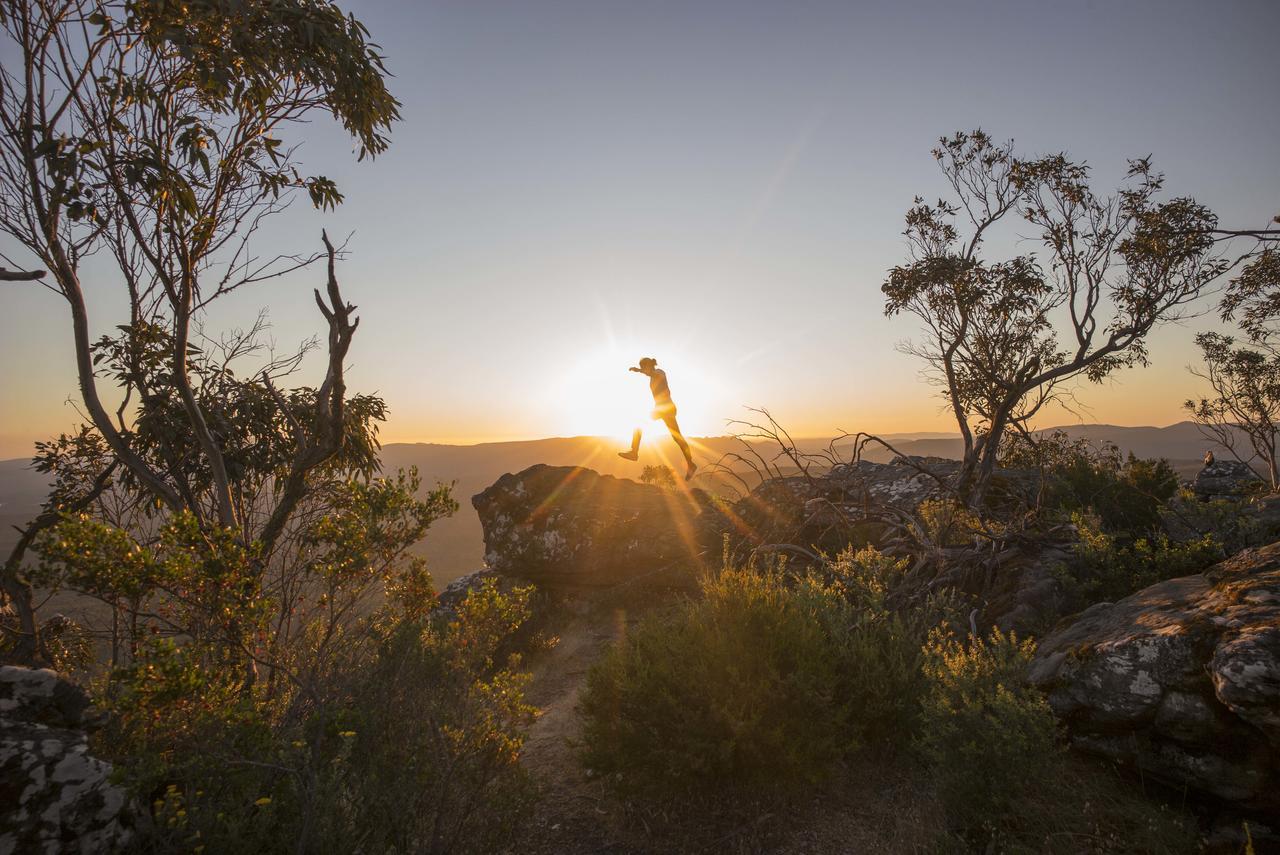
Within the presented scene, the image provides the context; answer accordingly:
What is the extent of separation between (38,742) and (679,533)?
9.09 meters

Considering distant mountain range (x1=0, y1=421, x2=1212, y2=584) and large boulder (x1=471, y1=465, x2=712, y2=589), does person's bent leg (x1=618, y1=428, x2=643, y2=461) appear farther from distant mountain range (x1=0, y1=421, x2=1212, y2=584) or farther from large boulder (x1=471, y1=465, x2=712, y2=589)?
distant mountain range (x1=0, y1=421, x2=1212, y2=584)

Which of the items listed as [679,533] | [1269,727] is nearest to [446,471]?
[679,533]

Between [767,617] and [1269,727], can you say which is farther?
[767,617]

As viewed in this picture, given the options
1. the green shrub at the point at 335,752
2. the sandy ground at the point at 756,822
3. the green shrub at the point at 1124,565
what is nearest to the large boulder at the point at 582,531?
the sandy ground at the point at 756,822

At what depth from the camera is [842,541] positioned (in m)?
9.75

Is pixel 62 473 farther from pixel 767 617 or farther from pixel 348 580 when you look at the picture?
pixel 767 617

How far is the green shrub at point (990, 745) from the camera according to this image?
362 centimetres

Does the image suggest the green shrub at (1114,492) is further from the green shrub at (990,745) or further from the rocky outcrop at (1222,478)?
the green shrub at (990,745)

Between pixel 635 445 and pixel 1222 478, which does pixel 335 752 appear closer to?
pixel 635 445

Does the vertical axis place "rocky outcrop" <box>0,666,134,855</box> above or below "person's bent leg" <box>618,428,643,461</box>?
below

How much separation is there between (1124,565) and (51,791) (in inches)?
354

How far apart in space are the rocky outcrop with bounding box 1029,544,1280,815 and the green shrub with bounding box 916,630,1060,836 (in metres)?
0.41

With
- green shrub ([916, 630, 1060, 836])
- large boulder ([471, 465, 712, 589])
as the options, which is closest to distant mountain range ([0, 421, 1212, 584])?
large boulder ([471, 465, 712, 589])

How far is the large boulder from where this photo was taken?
1072 cm
